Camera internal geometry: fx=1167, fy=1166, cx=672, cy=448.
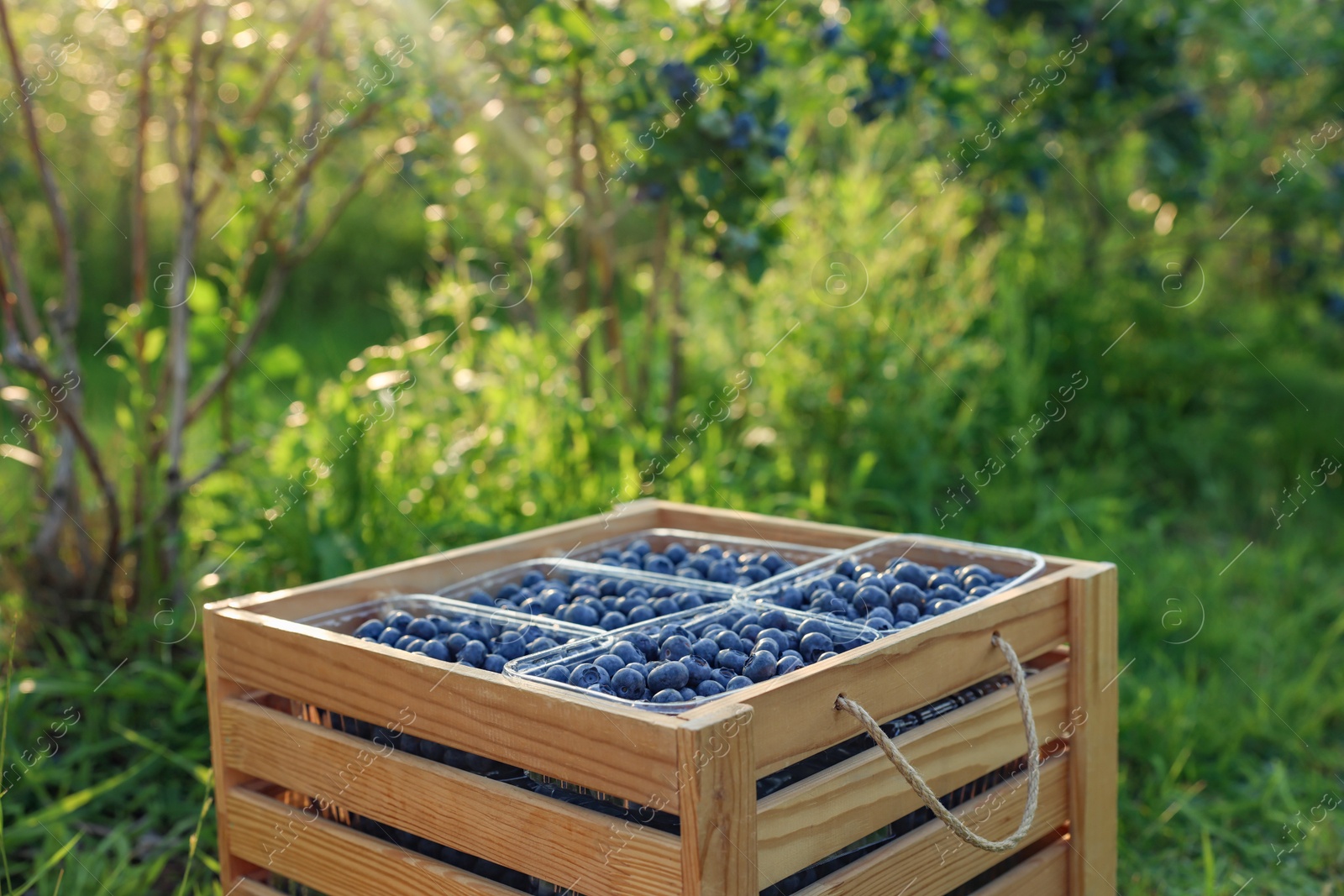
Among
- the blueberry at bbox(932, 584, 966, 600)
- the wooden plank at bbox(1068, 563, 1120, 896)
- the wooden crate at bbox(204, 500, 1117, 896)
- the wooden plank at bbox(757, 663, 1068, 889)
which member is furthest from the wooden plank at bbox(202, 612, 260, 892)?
the wooden plank at bbox(1068, 563, 1120, 896)

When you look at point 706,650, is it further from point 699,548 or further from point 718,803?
point 699,548

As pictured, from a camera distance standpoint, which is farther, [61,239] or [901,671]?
[61,239]

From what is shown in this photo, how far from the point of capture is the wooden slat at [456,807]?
1187mm

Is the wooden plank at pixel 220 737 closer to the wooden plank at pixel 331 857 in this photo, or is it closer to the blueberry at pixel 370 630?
the wooden plank at pixel 331 857

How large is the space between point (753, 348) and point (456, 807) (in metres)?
2.53

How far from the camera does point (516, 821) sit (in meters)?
1.28

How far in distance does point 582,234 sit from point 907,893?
2.51 metres

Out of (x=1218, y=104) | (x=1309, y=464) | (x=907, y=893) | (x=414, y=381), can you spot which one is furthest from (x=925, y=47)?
(x=1218, y=104)

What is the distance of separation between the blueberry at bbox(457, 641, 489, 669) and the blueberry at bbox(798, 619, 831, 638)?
1.29 ft

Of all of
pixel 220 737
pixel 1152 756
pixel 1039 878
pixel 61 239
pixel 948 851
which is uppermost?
pixel 61 239

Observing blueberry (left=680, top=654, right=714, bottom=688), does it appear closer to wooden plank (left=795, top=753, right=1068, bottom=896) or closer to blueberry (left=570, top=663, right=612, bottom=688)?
blueberry (left=570, top=663, right=612, bottom=688)

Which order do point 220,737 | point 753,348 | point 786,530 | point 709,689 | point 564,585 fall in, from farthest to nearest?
point 753,348 → point 786,530 → point 564,585 → point 220,737 → point 709,689

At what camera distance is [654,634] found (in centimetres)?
143

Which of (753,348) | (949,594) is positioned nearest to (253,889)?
(949,594)
